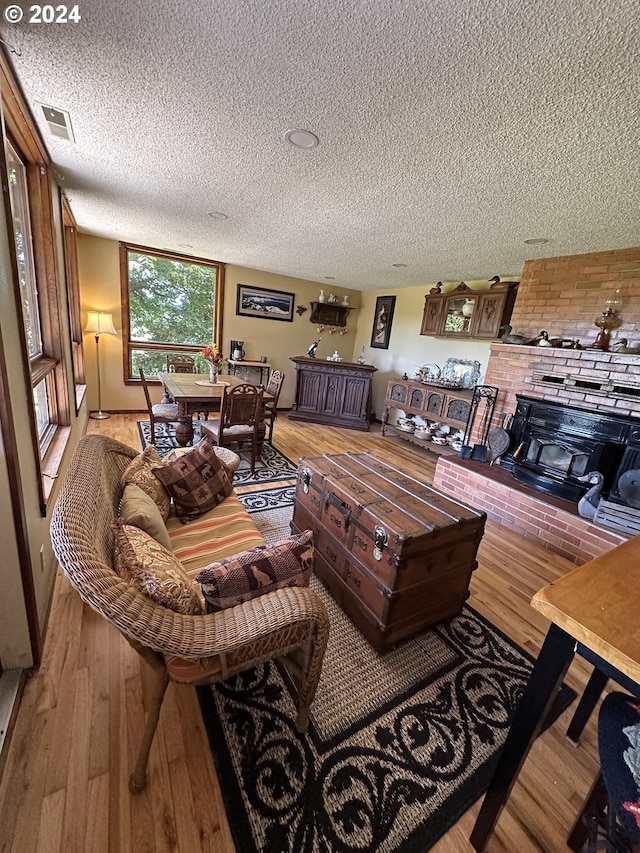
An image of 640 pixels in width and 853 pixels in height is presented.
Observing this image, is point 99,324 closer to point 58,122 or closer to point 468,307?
point 58,122

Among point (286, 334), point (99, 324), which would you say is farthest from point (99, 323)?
point (286, 334)

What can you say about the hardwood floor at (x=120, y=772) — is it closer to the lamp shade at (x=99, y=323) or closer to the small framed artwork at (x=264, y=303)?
the lamp shade at (x=99, y=323)

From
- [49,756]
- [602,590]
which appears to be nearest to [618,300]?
[602,590]

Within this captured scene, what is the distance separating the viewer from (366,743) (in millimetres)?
1194

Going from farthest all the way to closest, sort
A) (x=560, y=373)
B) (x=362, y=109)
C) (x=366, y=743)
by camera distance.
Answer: (x=560, y=373) < (x=362, y=109) < (x=366, y=743)

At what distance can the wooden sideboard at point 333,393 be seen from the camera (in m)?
5.57

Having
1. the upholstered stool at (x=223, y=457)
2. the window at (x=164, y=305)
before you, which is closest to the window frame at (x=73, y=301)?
the window at (x=164, y=305)

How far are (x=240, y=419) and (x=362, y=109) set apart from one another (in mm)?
2388

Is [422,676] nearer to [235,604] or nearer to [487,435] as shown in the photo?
[235,604]

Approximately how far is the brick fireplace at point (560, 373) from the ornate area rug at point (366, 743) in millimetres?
1345

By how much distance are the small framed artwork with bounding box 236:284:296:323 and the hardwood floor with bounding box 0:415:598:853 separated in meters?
5.00

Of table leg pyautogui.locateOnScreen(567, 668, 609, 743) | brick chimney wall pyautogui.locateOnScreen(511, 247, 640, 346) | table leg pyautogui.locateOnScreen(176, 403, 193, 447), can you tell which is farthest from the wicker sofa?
brick chimney wall pyautogui.locateOnScreen(511, 247, 640, 346)

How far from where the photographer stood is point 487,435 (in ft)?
11.7

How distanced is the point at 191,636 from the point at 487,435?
11.5 ft
